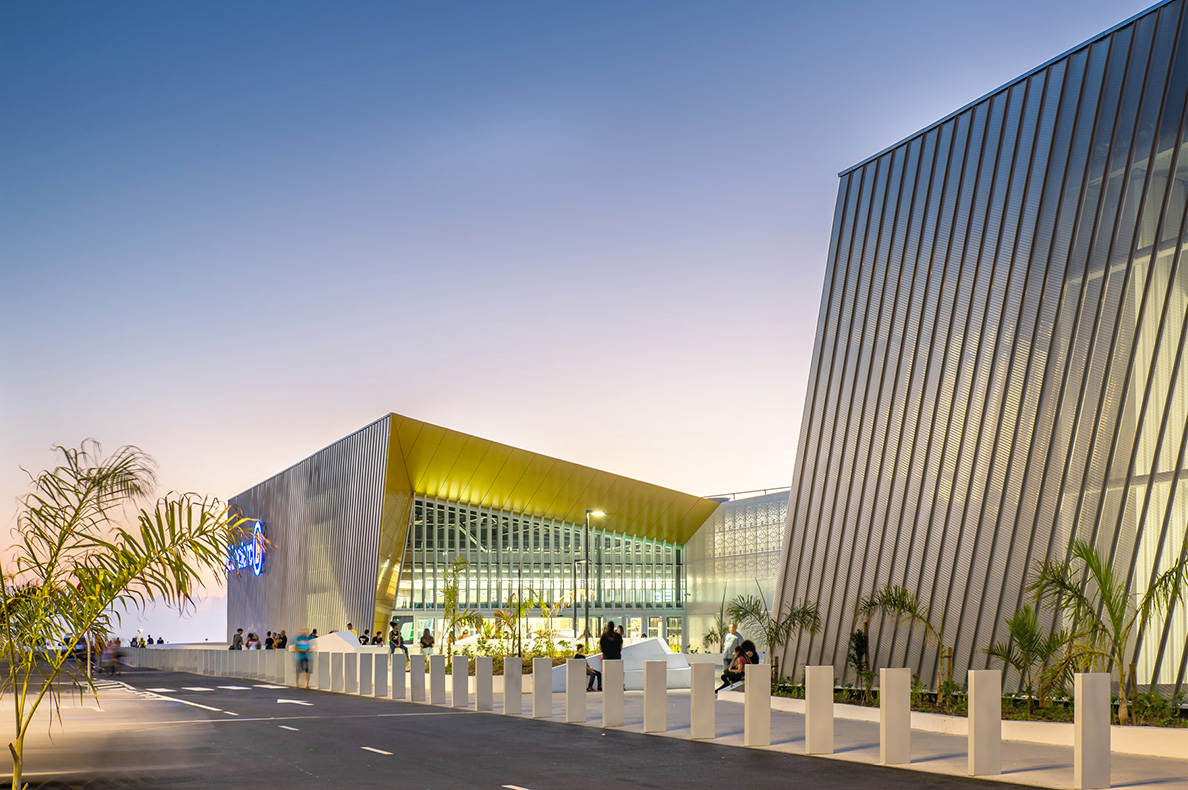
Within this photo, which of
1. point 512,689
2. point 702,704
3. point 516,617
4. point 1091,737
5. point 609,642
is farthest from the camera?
point 516,617

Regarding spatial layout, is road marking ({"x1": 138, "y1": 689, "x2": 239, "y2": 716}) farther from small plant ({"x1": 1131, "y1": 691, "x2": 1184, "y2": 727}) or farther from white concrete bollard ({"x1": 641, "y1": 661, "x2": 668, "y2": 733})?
small plant ({"x1": 1131, "y1": 691, "x2": 1184, "y2": 727})

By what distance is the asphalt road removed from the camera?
11.5 metres

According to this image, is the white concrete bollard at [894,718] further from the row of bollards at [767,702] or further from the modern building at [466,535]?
the modern building at [466,535]

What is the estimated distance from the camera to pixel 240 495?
76.8 metres

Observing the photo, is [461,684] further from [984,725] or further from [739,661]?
[984,725]

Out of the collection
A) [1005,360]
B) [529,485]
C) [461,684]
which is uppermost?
[1005,360]

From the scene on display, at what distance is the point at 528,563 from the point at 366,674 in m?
28.9

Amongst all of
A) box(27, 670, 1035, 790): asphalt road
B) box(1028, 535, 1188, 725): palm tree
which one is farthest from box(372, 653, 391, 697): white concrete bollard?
box(1028, 535, 1188, 725): palm tree

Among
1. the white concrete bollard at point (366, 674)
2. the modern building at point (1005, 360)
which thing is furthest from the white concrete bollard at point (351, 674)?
the modern building at point (1005, 360)

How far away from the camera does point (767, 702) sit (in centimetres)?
1532

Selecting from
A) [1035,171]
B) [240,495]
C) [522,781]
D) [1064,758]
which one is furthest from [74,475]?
[240,495]

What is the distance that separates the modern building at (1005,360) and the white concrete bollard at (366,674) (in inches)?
397

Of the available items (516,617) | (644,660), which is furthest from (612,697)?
(516,617)

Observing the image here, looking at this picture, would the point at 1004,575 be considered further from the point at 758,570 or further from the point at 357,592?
the point at 357,592
